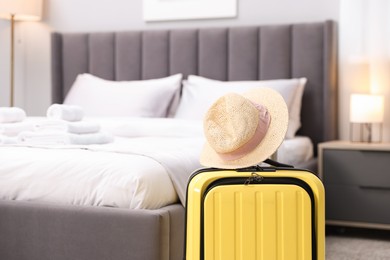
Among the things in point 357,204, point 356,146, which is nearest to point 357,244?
point 357,204

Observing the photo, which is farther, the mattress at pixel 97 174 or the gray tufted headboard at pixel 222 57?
the gray tufted headboard at pixel 222 57

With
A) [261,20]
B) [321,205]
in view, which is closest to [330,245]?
[261,20]

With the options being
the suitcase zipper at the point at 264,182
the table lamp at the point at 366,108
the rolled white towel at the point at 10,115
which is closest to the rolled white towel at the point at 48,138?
the rolled white towel at the point at 10,115

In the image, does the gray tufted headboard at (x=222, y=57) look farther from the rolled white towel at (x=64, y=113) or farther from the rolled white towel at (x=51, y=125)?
the rolled white towel at (x=51, y=125)

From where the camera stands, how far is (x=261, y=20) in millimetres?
4582

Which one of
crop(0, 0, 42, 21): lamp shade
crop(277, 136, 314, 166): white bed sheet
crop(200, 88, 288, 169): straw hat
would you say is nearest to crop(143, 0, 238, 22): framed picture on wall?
crop(0, 0, 42, 21): lamp shade

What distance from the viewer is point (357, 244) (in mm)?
3832

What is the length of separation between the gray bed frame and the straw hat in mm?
479

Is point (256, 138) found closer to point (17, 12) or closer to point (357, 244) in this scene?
point (357, 244)

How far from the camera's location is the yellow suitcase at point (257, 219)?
1990mm

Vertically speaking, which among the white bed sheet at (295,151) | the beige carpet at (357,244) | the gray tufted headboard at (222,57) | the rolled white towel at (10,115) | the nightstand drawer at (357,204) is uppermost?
the gray tufted headboard at (222,57)

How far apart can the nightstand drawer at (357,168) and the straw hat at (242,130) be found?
186 cm

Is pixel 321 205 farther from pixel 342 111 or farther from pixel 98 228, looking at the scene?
pixel 342 111

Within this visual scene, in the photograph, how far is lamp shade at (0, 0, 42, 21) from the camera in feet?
15.9
